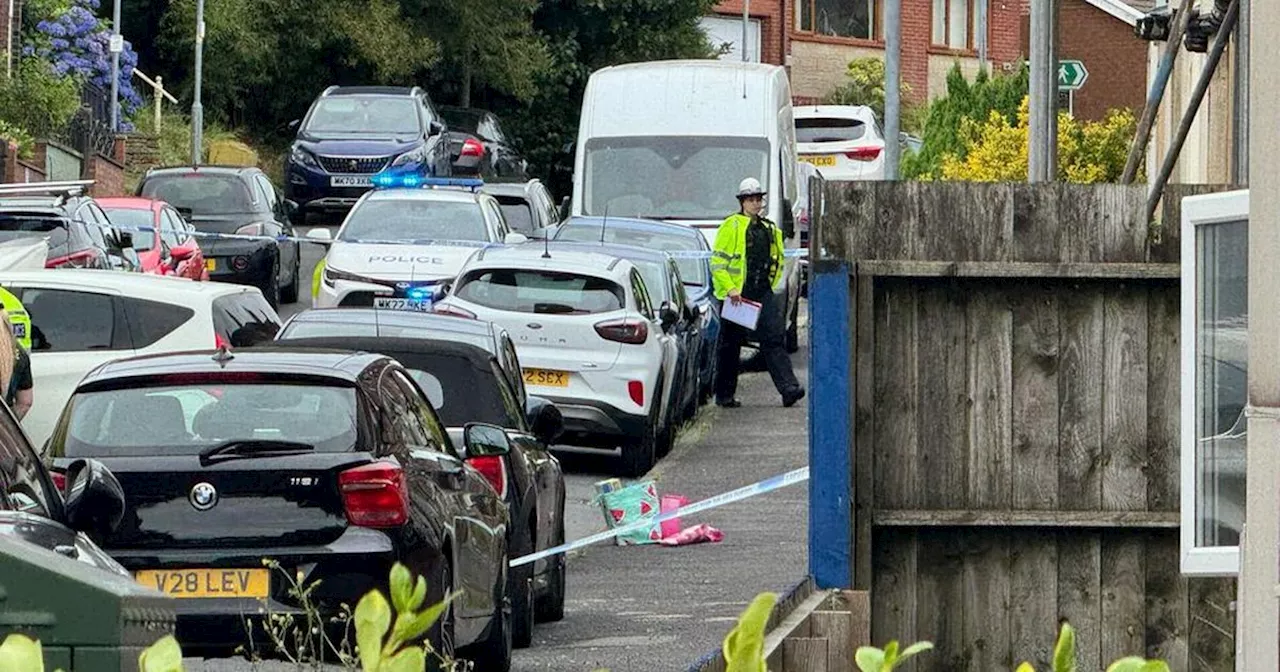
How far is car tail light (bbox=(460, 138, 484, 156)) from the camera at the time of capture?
3884 cm

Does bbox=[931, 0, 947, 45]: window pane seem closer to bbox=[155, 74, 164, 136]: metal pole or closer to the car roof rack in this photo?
bbox=[155, 74, 164, 136]: metal pole

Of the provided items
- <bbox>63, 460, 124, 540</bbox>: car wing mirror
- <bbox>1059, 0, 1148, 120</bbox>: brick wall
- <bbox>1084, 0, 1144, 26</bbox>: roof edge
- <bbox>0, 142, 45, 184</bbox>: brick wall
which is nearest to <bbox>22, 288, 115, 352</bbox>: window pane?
<bbox>63, 460, 124, 540</bbox>: car wing mirror

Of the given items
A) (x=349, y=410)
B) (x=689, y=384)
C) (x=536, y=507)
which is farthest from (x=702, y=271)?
(x=349, y=410)

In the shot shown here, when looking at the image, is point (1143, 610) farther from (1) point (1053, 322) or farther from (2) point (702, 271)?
(2) point (702, 271)

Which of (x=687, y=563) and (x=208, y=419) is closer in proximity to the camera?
(x=208, y=419)

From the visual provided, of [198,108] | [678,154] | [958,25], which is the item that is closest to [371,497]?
[678,154]

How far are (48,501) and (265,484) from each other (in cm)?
198

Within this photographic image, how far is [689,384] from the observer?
22609 millimetres

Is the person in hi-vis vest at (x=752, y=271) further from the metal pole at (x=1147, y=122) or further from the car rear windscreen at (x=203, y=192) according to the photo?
the metal pole at (x=1147, y=122)

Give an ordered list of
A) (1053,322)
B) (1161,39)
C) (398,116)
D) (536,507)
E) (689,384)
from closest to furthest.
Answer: (1053,322) → (536,507) → (1161,39) → (689,384) → (398,116)

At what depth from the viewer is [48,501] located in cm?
801

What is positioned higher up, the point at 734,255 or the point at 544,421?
the point at 734,255

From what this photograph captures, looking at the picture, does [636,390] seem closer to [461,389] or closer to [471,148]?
[461,389]

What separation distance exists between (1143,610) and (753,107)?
64.1 ft
